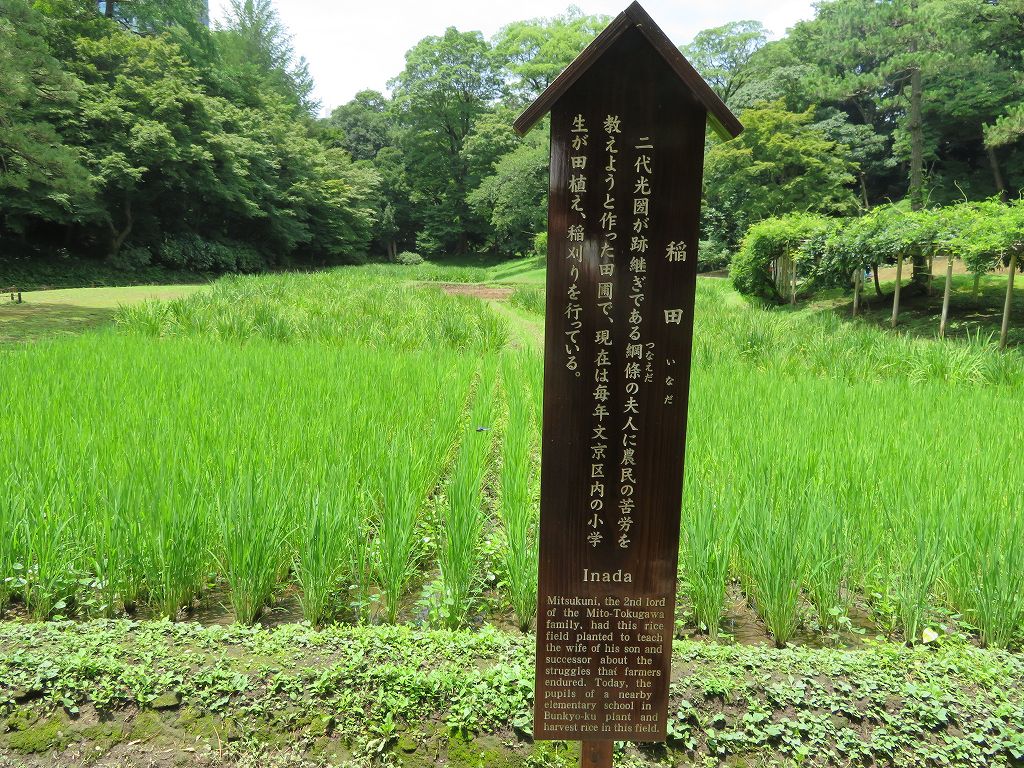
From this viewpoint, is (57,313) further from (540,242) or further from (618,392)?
(540,242)

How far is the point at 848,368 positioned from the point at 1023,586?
5087 mm

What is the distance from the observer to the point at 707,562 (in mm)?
2551

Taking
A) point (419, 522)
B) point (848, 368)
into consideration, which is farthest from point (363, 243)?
point (419, 522)

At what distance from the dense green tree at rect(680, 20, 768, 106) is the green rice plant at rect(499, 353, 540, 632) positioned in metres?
32.6

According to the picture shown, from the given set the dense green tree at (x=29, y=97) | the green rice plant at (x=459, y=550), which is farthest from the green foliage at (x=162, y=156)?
the green rice plant at (x=459, y=550)

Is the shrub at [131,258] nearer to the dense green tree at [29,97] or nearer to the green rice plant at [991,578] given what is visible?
the dense green tree at [29,97]

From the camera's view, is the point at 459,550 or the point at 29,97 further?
the point at 29,97

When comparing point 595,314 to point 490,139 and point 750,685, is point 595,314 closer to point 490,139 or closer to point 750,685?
point 750,685

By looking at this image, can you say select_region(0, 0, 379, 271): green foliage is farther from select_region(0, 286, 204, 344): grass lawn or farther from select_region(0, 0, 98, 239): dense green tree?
select_region(0, 286, 204, 344): grass lawn

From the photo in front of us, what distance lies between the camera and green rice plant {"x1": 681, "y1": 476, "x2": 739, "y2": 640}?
254cm

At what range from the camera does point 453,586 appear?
8.54 feet

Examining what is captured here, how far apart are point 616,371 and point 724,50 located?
36.2m

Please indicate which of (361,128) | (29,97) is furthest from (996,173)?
(361,128)

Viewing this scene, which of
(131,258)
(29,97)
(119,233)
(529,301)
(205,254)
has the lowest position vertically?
(529,301)
